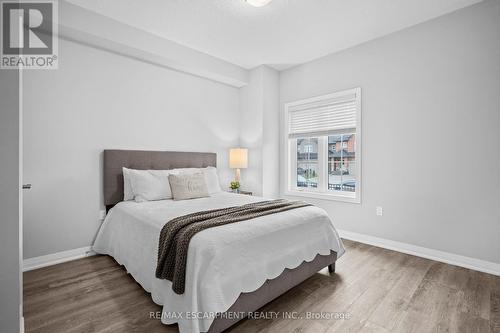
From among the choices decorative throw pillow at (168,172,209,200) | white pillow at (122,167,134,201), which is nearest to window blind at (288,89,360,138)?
decorative throw pillow at (168,172,209,200)

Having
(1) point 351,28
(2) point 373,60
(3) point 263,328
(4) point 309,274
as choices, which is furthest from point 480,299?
(1) point 351,28

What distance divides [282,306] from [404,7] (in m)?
3.22

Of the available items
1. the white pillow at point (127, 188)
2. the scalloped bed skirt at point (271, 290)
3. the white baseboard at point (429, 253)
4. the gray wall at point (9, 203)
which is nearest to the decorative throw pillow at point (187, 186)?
the white pillow at point (127, 188)

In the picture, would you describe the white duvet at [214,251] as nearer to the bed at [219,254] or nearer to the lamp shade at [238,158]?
the bed at [219,254]

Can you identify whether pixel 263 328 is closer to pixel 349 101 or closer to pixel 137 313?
pixel 137 313

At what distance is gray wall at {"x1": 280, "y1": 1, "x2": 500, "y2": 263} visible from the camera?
255 centimetres

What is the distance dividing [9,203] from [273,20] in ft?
9.60

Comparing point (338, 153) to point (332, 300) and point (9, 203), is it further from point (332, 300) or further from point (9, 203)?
point (9, 203)

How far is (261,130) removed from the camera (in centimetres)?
427

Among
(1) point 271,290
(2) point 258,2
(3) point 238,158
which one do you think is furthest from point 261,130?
(1) point 271,290

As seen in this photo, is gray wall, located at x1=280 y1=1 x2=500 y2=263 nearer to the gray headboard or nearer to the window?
the window

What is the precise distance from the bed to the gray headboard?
1 centimetres

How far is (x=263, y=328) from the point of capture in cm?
170

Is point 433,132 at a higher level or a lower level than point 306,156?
higher
